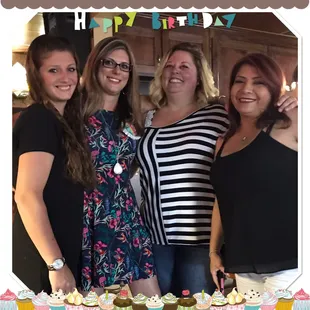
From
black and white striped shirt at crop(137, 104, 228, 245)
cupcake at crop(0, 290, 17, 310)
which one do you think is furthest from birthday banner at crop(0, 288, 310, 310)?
black and white striped shirt at crop(137, 104, 228, 245)

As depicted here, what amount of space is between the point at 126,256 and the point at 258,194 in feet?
1.30

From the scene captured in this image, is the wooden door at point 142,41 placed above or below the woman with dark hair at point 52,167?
above

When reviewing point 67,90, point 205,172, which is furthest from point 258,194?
point 67,90

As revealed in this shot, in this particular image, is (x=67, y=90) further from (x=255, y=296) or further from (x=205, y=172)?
(x=255, y=296)

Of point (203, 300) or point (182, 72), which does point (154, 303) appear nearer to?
point (203, 300)

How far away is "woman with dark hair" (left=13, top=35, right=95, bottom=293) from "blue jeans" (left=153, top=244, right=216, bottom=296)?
24 centimetres

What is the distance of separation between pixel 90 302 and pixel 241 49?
2.59 feet

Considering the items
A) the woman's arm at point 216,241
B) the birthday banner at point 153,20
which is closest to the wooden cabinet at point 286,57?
the birthday banner at point 153,20

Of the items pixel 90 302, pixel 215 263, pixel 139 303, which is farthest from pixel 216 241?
pixel 90 302

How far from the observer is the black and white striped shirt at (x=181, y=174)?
109 centimetres

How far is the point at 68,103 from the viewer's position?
1111 millimetres

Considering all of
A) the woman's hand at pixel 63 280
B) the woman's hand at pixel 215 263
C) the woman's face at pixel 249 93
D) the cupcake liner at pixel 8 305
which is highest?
the woman's face at pixel 249 93
